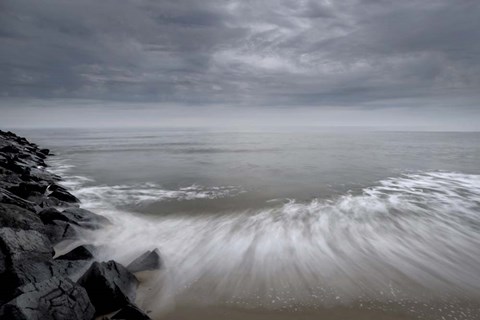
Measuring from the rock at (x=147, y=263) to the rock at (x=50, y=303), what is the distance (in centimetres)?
179

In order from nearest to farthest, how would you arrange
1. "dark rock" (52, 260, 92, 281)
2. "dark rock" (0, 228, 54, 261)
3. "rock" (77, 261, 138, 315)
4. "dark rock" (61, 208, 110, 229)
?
1. "rock" (77, 261, 138, 315)
2. "dark rock" (0, 228, 54, 261)
3. "dark rock" (52, 260, 92, 281)
4. "dark rock" (61, 208, 110, 229)

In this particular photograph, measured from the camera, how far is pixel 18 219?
18.6 feet

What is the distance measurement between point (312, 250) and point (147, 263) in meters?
3.49

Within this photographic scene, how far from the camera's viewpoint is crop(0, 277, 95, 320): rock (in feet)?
9.82

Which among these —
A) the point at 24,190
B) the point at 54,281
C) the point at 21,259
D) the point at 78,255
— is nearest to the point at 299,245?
the point at 78,255

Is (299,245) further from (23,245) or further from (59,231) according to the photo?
(59,231)

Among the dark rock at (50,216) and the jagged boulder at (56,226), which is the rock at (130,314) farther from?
the dark rock at (50,216)

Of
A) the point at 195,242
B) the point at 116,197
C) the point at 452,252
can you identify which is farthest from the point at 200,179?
the point at 452,252

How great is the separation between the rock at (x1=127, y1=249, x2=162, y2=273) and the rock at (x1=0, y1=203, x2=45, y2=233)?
7.10ft

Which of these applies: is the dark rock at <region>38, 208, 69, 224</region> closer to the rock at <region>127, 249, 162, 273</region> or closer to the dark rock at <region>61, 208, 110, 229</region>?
the dark rock at <region>61, 208, 110, 229</region>

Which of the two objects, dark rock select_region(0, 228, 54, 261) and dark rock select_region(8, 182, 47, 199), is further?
dark rock select_region(8, 182, 47, 199)

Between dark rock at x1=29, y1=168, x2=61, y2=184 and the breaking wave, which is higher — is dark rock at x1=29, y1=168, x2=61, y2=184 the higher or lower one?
the higher one

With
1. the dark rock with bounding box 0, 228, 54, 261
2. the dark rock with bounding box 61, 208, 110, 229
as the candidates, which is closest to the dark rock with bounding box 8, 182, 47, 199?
the dark rock with bounding box 61, 208, 110, 229

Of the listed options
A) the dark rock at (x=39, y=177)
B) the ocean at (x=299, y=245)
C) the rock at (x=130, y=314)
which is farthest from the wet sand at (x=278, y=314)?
the dark rock at (x=39, y=177)
